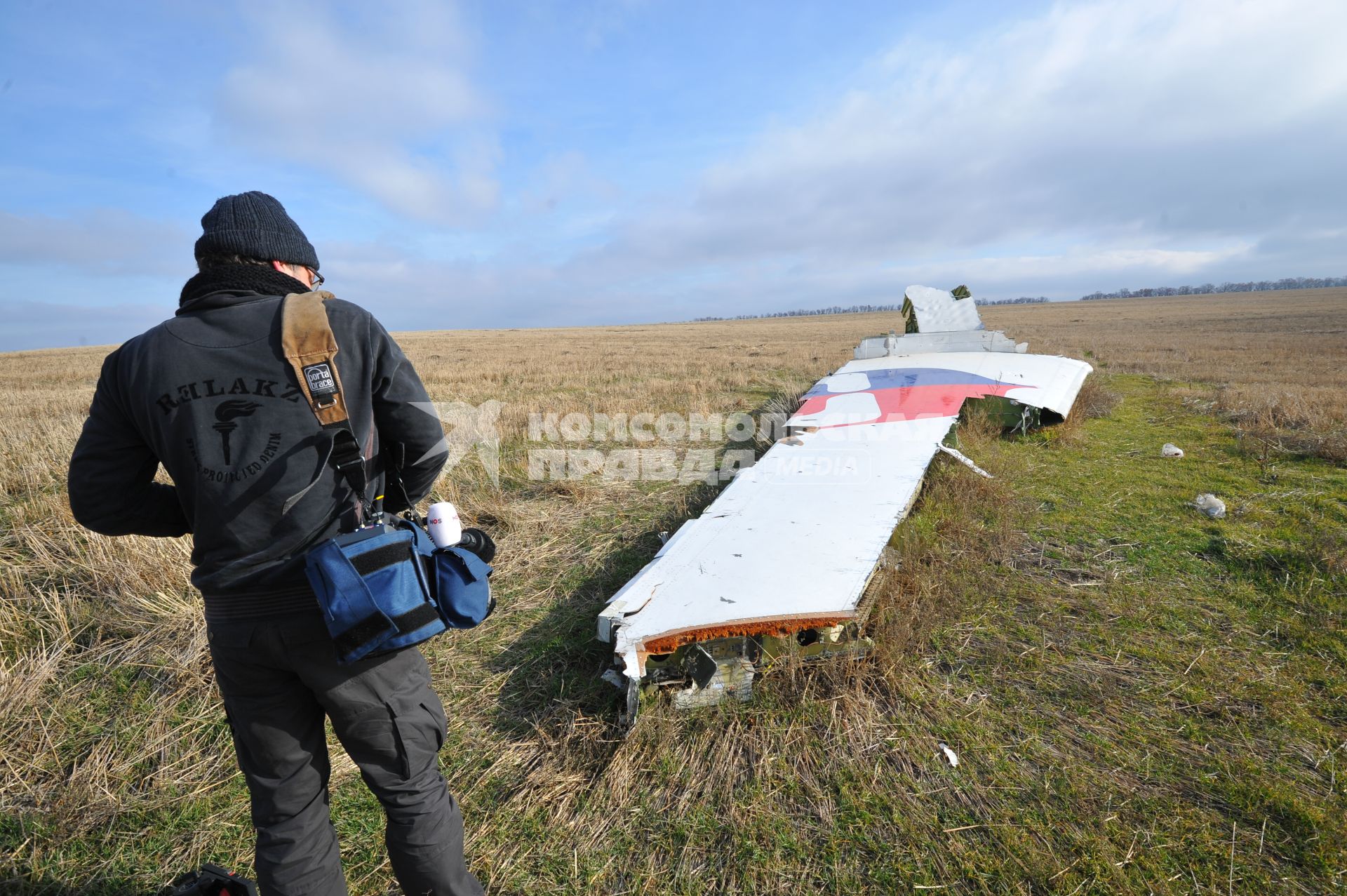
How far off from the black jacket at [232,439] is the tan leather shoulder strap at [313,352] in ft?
0.10

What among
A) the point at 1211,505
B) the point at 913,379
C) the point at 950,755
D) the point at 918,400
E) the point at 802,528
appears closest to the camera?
the point at 950,755

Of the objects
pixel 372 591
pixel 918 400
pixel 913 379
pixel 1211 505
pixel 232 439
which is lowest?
pixel 1211 505

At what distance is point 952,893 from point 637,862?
1040mm

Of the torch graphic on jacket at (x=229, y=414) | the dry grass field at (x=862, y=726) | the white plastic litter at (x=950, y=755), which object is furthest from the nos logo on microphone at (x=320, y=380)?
the white plastic litter at (x=950, y=755)

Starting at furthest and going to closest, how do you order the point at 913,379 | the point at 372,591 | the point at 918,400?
the point at 913,379 → the point at 918,400 → the point at 372,591

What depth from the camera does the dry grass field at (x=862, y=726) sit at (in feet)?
6.95

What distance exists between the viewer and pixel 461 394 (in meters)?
13.6

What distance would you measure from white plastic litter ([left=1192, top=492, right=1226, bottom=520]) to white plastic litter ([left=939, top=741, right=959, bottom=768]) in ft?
12.3

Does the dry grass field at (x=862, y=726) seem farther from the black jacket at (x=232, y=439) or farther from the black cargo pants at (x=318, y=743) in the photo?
the black jacket at (x=232, y=439)

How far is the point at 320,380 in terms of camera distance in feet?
5.15

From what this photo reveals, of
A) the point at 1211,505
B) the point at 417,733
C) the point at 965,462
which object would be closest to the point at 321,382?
the point at 417,733

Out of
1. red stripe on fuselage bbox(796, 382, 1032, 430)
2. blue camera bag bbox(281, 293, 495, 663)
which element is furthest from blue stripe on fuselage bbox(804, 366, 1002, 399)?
blue camera bag bbox(281, 293, 495, 663)

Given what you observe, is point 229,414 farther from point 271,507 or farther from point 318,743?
point 318,743

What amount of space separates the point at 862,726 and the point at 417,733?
1.83 m
